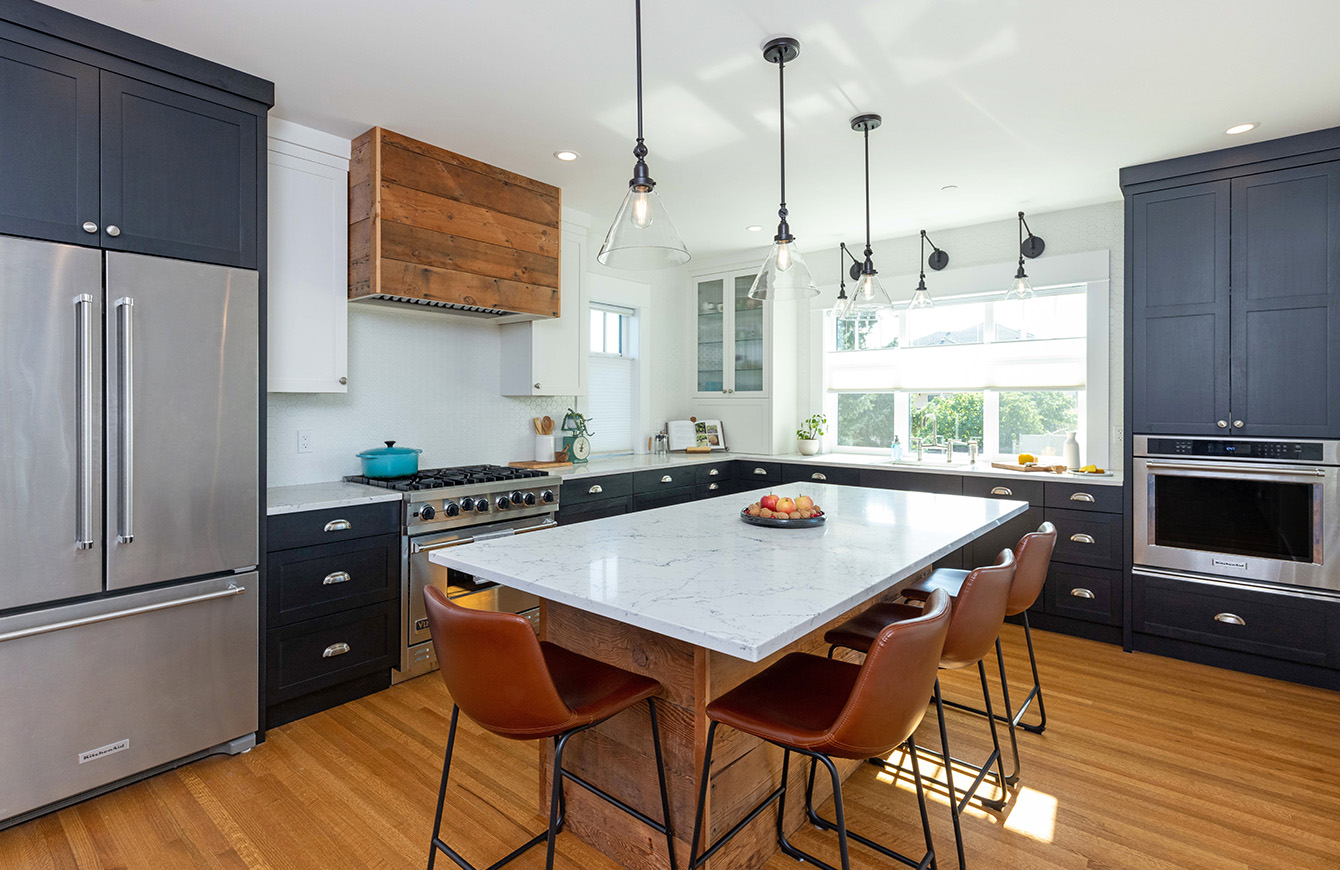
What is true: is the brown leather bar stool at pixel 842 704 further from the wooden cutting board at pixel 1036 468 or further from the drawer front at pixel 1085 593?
the wooden cutting board at pixel 1036 468

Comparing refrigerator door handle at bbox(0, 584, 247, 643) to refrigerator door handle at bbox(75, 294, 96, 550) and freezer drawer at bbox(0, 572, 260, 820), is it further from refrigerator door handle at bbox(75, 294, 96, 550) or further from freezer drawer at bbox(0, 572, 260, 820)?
refrigerator door handle at bbox(75, 294, 96, 550)

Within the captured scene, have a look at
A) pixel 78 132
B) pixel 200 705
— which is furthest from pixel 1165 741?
pixel 78 132

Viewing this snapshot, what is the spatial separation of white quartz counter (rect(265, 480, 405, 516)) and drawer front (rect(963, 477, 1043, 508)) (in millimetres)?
3336

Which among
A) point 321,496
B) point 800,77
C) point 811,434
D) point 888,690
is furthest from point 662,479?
point 888,690

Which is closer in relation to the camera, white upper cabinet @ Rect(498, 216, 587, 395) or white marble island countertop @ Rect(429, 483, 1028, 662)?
white marble island countertop @ Rect(429, 483, 1028, 662)

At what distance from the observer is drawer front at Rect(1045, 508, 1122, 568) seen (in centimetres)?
377

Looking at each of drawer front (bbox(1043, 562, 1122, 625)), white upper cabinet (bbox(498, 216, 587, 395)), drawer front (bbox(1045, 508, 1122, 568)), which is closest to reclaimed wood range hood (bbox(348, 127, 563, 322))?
white upper cabinet (bbox(498, 216, 587, 395))

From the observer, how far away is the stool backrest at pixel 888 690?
1.33m

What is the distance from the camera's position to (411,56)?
2.48 metres

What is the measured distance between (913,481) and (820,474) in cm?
71

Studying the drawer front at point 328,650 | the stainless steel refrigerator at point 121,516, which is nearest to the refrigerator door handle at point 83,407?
the stainless steel refrigerator at point 121,516

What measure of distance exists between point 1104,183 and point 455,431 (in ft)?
13.5

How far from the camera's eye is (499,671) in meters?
1.44

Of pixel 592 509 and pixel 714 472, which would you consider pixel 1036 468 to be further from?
pixel 592 509
